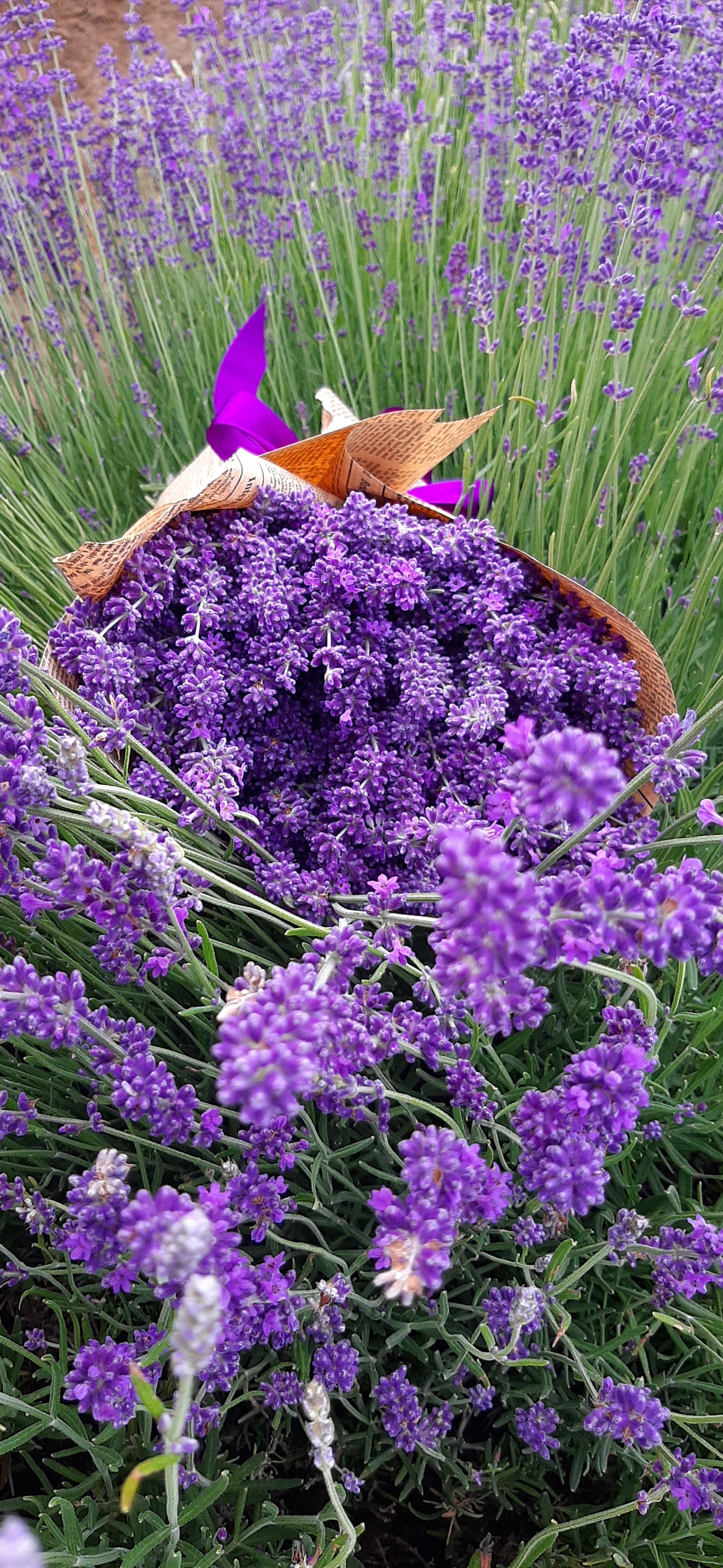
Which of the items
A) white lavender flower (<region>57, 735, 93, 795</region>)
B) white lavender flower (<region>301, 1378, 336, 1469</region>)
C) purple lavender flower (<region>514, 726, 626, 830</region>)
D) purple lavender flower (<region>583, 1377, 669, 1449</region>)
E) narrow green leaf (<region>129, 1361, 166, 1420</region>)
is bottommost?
purple lavender flower (<region>583, 1377, 669, 1449</region>)

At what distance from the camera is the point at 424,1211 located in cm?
56

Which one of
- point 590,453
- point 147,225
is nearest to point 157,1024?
point 590,453

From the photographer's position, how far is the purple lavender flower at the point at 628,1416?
2.67 feet

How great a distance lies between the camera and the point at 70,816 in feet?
2.25

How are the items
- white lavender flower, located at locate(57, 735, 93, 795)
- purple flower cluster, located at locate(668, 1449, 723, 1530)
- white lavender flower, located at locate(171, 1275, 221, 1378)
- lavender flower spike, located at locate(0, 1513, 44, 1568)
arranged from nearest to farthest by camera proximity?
lavender flower spike, located at locate(0, 1513, 44, 1568), white lavender flower, located at locate(171, 1275, 221, 1378), white lavender flower, located at locate(57, 735, 93, 795), purple flower cluster, located at locate(668, 1449, 723, 1530)

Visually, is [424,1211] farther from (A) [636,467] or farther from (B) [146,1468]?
(A) [636,467]

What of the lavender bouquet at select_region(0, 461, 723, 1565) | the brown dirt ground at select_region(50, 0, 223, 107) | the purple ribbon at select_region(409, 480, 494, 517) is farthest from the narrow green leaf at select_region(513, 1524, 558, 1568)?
the brown dirt ground at select_region(50, 0, 223, 107)

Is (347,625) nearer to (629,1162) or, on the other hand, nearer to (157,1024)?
(157,1024)

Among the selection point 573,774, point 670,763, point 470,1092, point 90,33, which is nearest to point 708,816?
point 670,763

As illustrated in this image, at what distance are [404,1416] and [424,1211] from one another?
41cm

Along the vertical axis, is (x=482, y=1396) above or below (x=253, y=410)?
below

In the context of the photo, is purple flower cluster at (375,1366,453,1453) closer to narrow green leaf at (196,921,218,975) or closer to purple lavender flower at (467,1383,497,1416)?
purple lavender flower at (467,1383,497,1416)

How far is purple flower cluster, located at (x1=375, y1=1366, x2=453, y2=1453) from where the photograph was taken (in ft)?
2.78

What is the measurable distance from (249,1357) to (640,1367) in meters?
0.39
